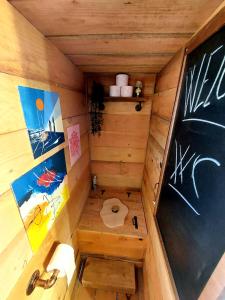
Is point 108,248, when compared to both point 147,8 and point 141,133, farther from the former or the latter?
point 147,8

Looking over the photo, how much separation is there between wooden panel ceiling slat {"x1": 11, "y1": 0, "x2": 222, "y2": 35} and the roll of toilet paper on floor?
117 cm

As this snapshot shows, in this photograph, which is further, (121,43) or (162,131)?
(162,131)

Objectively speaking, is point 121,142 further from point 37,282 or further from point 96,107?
Result: point 37,282

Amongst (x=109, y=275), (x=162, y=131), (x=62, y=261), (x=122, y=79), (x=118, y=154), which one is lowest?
(x=109, y=275)

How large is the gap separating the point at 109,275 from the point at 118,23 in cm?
186

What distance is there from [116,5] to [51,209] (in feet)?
3.25

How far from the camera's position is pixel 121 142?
1.62 meters

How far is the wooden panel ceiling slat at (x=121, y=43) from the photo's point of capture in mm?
687

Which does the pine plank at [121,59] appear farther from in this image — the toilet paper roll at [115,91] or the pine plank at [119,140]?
the pine plank at [119,140]

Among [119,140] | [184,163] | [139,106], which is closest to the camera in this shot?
[184,163]

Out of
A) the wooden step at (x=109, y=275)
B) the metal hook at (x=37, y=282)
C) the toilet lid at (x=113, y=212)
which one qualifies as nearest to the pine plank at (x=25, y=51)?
the metal hook at (x=37, y=282)

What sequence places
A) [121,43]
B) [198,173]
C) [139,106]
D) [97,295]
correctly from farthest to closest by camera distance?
[139,106]
[97,295]
[121,43]
[198,173]

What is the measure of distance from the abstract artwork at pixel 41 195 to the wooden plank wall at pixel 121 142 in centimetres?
76

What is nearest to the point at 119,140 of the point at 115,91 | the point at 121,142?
the point at 121,142
